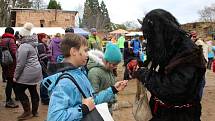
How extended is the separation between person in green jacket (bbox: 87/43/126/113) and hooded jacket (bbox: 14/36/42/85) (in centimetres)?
298

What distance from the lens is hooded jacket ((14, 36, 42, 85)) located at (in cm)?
720

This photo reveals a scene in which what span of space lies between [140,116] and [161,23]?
2.89ft

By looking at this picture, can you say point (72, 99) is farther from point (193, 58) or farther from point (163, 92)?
point (193, 58)

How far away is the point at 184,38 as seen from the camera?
Answer: 10.7 ft

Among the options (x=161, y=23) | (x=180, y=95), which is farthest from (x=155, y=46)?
(x=180, y=95)

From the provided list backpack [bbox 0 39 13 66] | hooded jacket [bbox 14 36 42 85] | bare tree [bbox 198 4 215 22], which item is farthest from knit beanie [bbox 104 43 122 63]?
bare tree [bbox 198 4 215 22]

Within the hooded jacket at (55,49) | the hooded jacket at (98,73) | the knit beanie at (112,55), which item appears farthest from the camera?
the hooded jacket at (55,49)

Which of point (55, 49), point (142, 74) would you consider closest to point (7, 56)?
point (55, 49)

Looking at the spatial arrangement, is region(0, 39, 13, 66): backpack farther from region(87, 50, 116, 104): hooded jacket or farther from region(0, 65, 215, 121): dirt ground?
region(87, 50, 116, 104): hooded jacket

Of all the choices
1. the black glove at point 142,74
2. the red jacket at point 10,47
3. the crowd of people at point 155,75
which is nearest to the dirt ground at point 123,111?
the red jacket at point 10,47

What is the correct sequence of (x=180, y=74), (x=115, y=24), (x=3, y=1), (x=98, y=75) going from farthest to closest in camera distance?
(x=115, y=24)
(x=3, y=1)
(x=98, y=75)
(x=180, y=74)

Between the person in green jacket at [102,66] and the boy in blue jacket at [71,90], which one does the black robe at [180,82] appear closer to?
the boy in blue jacket at [71,90]

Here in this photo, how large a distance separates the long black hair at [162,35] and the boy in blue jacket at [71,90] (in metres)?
0.58

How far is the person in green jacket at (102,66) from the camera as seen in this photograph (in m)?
4.32
